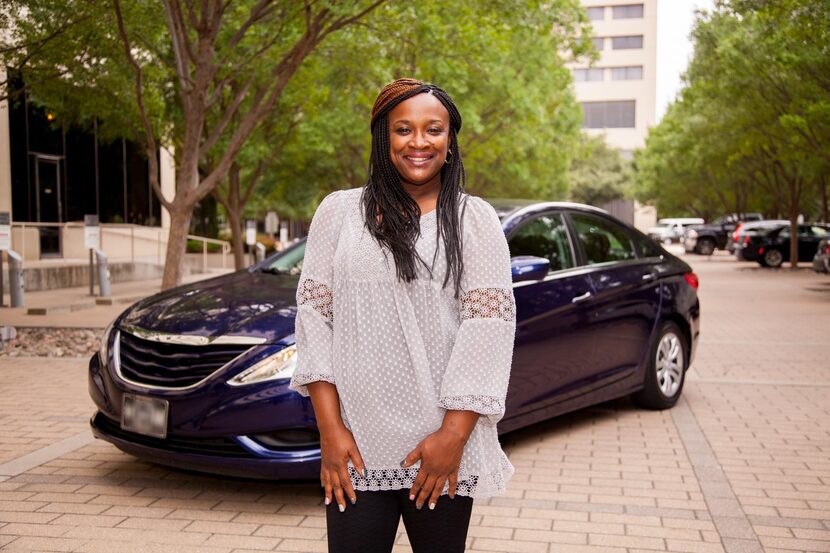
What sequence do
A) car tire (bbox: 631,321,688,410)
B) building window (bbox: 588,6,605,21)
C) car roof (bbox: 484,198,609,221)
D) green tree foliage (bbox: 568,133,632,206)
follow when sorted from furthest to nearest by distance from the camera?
1. building window (bbox: 588,6,605,21)
2. green tree foliage (bbox: 568,133,632,206)
3. car tire (bbox: 631,321,688,410)
4. car roof (bbox: 484,198,609,221)

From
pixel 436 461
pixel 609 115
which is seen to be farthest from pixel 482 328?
pixel 609 115

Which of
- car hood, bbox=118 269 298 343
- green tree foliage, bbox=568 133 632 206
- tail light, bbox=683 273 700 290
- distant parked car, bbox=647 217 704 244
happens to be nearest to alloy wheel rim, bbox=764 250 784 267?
tail light, bbox=683 273 700 290

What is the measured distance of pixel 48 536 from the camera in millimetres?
4418

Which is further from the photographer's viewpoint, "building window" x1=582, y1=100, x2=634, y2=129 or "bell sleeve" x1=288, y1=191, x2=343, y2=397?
"building window" x1=582, y1=100, x2=634, y2=129

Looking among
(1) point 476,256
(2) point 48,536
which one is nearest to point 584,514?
(2) point 48,536

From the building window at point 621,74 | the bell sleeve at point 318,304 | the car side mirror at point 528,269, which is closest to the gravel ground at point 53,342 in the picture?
the car side mirror at point 528,269

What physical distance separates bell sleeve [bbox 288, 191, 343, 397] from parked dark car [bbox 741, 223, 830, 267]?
3235 cm

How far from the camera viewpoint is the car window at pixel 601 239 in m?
6.71

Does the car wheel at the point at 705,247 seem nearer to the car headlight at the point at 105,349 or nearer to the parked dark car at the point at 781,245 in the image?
the parked dark car at the point at 781,245

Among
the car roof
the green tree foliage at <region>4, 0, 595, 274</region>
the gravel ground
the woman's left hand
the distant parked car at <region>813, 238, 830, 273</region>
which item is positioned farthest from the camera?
the distant parked car at <region>813, 238, 830, 273</region>

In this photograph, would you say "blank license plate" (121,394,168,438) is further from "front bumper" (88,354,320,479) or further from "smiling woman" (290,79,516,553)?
"smiling woman" (290,79,516,553)

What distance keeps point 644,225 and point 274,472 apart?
3346 inches

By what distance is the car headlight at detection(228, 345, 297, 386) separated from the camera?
15.3ft

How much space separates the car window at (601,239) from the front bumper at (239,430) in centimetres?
280
